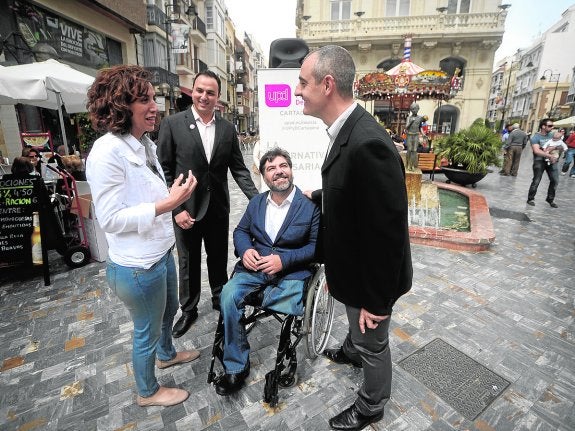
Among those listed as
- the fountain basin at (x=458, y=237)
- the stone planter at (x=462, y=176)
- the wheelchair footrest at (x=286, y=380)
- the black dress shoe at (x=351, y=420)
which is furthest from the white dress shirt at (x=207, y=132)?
the stone planter at (x=462, y=176)

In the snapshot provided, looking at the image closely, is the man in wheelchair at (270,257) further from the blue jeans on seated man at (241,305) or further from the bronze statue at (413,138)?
the bronze statue at (413,138)

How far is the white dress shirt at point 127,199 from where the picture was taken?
4.92ft

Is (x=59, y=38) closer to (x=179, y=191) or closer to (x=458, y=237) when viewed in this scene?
(x=179, y=191)

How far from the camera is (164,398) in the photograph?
2088 millimetres

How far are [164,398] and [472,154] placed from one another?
9.65 meters

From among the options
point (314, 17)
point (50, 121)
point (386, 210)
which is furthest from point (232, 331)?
A: point (314, 17)

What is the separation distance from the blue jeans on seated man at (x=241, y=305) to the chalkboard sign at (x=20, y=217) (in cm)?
290

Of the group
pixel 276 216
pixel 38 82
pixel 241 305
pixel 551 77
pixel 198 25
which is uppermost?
pixel 198 25

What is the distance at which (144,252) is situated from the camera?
1.68 meters

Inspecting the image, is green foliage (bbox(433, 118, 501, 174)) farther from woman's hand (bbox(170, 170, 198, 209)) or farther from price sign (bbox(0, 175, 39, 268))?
price sign (bbox(0, 175, 39, 268))

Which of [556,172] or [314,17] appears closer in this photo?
[556,172]

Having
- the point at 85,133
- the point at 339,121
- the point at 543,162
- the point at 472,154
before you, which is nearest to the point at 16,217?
the point at 339,121

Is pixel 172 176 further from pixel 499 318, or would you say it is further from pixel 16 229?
pixel 499 318

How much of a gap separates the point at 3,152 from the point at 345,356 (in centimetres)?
1027
